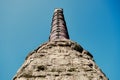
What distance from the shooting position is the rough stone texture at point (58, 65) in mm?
4480

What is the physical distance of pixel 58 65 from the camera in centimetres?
480

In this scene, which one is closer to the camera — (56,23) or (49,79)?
(49,79)

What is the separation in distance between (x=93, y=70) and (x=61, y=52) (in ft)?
2.89

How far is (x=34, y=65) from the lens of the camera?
15.9 ft

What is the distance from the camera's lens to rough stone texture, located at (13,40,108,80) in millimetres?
4480

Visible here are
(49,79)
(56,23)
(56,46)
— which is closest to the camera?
(49,79)

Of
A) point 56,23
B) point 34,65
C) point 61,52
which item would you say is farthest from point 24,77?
point 56,23

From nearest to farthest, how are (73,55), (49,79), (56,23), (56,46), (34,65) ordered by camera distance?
1. (49,79)
2. (34,65)
3. (73,55)
4. (56,46)
5. (56,23)

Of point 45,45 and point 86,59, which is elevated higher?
point 45,45

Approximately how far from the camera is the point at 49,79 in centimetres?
432

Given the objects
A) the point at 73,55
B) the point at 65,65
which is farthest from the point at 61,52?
the point at 65,65

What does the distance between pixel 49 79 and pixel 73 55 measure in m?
1.17

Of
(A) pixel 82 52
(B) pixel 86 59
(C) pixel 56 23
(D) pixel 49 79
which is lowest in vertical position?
(D) pixel 49 79

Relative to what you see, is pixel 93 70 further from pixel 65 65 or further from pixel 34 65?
pixel 34 65
